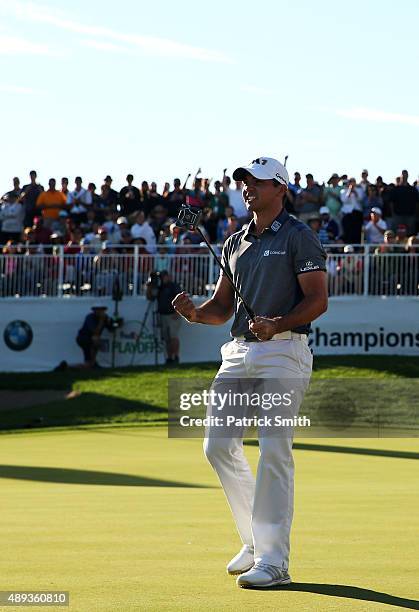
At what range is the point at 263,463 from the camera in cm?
726

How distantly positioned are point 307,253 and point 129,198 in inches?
921

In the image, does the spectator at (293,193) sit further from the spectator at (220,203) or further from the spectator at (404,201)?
the spectator at (404,201)

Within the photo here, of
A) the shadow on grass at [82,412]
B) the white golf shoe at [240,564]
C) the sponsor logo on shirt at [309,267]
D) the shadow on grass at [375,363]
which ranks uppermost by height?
the sponsor logo on shirt at [309,267]

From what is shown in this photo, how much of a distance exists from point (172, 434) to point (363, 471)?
302 inches

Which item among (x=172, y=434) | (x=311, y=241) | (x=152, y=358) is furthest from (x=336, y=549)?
(x=152, y=358)

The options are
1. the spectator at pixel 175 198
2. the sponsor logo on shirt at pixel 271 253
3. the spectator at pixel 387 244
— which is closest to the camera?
the sponsor logo on shirt at pixel 271 253

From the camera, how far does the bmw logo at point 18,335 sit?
31.3 m

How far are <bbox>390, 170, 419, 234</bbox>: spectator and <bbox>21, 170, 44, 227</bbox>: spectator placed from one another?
8090 mm

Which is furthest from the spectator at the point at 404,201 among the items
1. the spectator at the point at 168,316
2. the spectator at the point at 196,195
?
the spectator at the point at 168,316

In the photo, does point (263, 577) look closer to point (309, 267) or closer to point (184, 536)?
point (309, 267)

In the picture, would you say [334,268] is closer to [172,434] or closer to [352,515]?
[172,434]

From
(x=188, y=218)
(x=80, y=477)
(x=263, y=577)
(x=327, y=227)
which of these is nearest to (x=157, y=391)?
(x=327, y=227)

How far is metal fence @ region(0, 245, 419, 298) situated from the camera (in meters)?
28.0

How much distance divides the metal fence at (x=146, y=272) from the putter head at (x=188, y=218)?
65.2 ft
